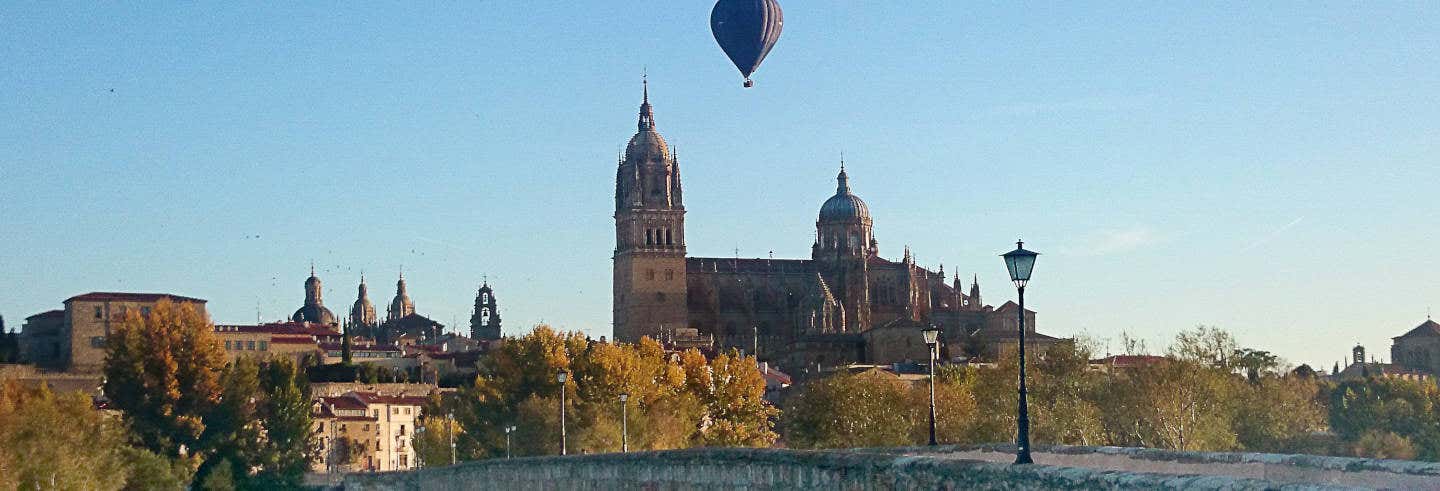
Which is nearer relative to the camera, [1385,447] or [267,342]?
[1385,447]

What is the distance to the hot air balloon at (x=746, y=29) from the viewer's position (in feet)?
256

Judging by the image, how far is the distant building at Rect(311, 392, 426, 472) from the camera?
134 meters

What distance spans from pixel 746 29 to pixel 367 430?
6768 cm

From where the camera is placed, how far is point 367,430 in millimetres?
138750

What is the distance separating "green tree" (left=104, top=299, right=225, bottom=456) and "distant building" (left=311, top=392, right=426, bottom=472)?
36704 millimetres

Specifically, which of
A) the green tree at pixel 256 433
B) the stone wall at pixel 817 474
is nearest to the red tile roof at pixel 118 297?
the green tree at pixel 256 433

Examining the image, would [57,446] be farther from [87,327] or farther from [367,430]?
[87,327]

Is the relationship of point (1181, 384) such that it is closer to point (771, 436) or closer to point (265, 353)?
point (771, 436)

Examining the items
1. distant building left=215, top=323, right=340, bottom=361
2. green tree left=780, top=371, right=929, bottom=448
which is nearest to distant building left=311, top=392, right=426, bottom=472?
distant building left=215, top=323, right=340, bottom=361

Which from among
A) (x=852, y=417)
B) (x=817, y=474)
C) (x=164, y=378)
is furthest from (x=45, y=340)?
(x=817, y=474)

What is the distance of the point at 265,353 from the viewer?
167 meters

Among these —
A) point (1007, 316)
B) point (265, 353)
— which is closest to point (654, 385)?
point (265, 353)

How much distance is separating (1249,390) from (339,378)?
85.1 meters

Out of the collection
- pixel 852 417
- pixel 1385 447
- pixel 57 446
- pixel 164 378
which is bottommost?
pixel 1385 447
